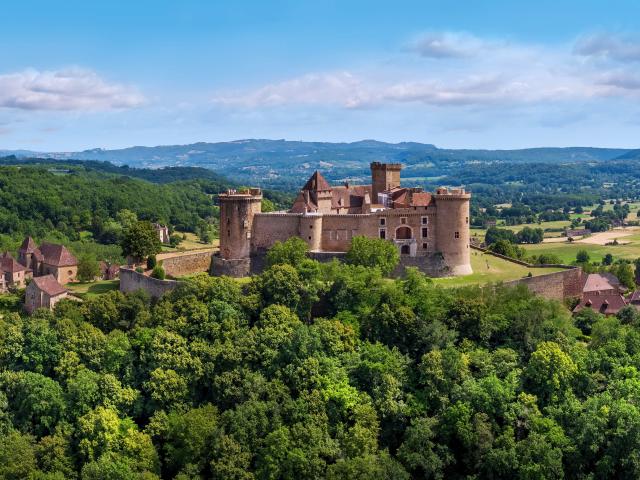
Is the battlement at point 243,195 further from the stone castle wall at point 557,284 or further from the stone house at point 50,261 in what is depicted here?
the stone castle wall at point 557,284

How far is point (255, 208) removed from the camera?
62.3 meters

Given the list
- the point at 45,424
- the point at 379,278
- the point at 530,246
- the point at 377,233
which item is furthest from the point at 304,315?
the point at 530,246

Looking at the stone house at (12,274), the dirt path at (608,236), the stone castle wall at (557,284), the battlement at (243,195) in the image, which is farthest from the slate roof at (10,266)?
the dirt path at (608,236)

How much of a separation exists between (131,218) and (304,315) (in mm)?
68560

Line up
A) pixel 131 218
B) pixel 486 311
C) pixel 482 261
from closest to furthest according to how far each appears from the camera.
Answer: pixel 486 311, pixel 482 261, pixel 131 218

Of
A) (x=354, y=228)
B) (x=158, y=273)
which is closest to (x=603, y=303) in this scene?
(x=354, y=228)

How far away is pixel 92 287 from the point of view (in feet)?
203

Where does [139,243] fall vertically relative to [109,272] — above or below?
above

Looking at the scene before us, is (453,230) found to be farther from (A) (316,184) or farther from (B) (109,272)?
(B) (109,272)

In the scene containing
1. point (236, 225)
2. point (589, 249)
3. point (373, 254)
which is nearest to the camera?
point (373, 254)

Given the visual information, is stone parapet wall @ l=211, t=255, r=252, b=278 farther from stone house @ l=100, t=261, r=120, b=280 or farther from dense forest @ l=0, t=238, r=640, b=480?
stone house @ l=100, t=261, r=120, b=280

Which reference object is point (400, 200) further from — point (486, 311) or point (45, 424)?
point (45, 424)

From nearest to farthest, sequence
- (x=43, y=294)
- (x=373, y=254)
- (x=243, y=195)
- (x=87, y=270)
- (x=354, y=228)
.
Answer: (x=373, y=254) → (x=43, y=294) → (x=354, y=228) → (x=243, y=195) → (x=87, y=270)

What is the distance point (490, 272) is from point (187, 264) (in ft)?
76.1
